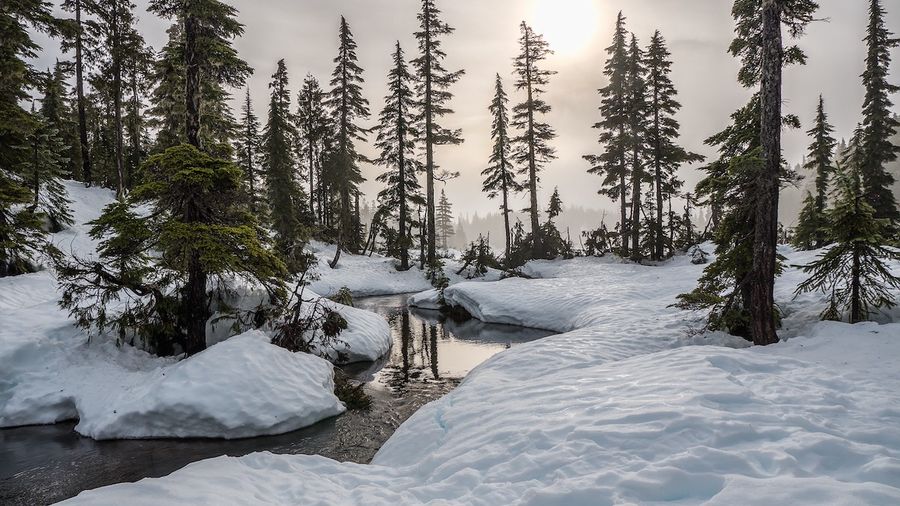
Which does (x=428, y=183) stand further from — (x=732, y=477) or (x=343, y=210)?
(x=732, y=477)

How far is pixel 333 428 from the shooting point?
7930 millimetres

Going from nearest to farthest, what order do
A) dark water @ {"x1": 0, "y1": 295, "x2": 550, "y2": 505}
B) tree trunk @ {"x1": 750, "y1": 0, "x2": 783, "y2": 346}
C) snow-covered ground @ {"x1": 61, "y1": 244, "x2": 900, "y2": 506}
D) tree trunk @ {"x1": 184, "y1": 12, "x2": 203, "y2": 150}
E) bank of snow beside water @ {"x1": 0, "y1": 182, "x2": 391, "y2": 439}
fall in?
1. snow-covered ground @ {"x1": 61, "y1": 244, "x2": 900, "y2": 506}
2. dark water @ {"x1": 0, "y1": 295, "x2": 550, "y2": 505}
3. bank of snow beside water @ {"x1": 0, "y1": 182, "x2": 391, "y2": 439}
4. tree trunk @ {"x1": 750, "y1": 0, "x2": 783, "y2": 346}
5. tree trunk @ {"x1": 184, "y1": 12, "x2": 203, "y2": 150}

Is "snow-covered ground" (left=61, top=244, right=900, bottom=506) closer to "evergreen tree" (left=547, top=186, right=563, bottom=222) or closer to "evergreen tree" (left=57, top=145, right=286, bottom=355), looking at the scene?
"evergreen tree" (left=57, top=145, right=286, bottom=355)

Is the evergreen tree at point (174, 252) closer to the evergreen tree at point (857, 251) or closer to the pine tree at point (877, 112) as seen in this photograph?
the evergreen tree at point (857, 251)

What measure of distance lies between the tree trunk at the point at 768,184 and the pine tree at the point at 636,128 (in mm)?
19411

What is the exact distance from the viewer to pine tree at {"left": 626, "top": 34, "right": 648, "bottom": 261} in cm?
2706

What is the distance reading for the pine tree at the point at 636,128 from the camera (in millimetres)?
27062

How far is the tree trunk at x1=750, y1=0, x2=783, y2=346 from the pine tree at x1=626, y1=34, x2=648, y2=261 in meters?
19.4

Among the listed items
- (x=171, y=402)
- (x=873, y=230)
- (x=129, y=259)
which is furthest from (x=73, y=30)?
(x=873, y=230)

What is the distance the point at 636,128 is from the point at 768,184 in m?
20.9

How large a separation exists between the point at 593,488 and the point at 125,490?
4.76 meters

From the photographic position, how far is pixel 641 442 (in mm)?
4543

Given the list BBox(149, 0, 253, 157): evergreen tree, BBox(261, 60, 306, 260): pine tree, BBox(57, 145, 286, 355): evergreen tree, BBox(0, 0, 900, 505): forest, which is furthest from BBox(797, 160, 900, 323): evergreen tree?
BBox(261, 60, 306, 260): pine tree

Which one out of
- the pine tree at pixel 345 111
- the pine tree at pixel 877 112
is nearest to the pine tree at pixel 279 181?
the pine tree at pixel 345 111
